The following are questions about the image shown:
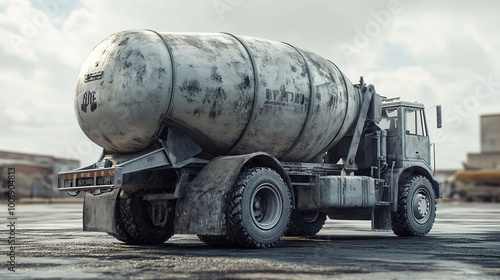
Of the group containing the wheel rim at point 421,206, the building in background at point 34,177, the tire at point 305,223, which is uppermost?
the building in background at point 34,177

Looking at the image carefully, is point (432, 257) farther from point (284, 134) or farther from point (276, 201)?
point (284, 134)

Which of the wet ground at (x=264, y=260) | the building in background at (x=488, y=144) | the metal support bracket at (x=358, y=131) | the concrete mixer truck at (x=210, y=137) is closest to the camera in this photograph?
the wet ground at (x=264, y=260)

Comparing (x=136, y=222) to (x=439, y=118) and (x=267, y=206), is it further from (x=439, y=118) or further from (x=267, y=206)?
(x=439, y=118)

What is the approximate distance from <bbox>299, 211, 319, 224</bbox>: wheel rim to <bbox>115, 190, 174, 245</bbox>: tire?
3.38m

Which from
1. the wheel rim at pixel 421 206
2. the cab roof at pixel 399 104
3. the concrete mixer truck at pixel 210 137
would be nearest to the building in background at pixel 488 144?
the cab roof at pixel 399 104

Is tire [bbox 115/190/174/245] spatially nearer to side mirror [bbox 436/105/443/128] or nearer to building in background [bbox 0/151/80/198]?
side mirror [bbox 436/105/443/128]

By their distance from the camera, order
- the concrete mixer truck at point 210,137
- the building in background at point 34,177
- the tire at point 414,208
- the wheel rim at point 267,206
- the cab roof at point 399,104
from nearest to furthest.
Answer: the concrete mixer truck at point 210,137 → the wheel rim at point 267,206 → the tire at point 414,208 → the cab roof at point 399,104 → the building in background at point 34,177

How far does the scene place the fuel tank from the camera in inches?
440

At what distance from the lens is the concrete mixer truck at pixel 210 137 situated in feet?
36.4

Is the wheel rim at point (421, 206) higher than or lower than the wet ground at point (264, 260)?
higher

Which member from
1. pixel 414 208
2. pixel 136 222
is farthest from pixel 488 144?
pixel 136 222

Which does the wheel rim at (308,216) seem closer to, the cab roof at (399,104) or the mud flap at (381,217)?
the mud flap at (381,217)

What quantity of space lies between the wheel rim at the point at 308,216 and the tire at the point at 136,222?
11.1 feet

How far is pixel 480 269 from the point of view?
317 inches
